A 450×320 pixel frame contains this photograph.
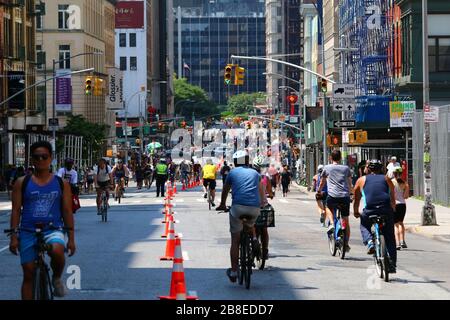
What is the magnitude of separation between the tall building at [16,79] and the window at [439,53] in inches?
900

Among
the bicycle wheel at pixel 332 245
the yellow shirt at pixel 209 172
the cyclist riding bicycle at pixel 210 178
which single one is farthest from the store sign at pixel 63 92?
the bicycle wheel at pixel 332 245

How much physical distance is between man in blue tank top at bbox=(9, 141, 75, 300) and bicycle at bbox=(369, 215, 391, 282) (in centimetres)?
670

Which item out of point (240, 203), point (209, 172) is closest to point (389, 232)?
point (240, 203)

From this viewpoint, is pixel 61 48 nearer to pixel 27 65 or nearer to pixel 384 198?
pixel 27 65

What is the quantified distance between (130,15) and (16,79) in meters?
105

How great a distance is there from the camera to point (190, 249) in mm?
25719

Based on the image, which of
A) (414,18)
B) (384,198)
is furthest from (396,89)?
(384,198)

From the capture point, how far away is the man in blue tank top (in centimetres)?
1346

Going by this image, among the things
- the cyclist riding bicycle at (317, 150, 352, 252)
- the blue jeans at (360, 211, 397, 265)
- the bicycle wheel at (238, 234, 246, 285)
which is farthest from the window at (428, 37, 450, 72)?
the bicycle wheel at (238, 234, 246, 285)

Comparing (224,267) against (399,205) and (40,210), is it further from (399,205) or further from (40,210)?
(40,210)

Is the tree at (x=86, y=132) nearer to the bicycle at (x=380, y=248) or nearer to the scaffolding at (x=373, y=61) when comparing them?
the scaffolding at (x=373, y=61)

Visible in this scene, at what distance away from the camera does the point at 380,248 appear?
19266mm

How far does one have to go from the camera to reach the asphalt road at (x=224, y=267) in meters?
17.6
